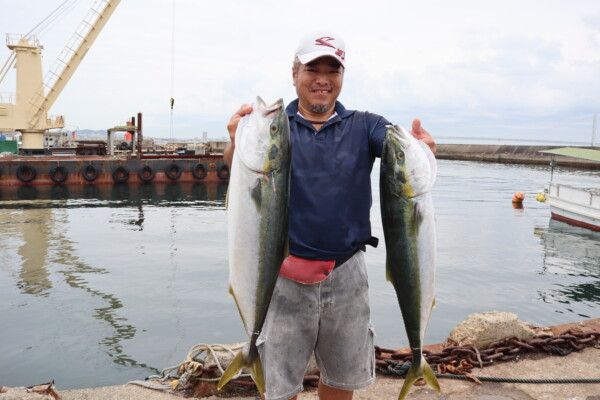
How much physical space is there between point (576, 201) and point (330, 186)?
20.5 metres

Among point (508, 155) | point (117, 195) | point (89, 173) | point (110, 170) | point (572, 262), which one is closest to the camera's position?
point (572, 262)

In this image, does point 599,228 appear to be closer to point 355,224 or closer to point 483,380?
point 483,380

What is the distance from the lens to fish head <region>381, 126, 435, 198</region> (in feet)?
8.44

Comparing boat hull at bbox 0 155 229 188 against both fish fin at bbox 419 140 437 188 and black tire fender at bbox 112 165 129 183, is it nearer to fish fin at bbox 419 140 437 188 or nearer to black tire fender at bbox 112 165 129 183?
black tire fender at bbox 112 165 129 183

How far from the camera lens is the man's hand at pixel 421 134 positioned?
2.71 m

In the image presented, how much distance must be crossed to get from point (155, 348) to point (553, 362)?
565 centimetres

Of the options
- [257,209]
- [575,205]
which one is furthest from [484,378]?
[575,205]

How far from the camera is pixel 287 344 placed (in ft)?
9.22

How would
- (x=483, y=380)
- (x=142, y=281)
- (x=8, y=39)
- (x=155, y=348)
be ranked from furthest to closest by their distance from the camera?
(x=8, y=39) < (x=142, y=281) < (x=155, y=348) < (x=483, y=380)

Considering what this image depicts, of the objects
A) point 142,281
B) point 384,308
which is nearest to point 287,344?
point 384,308

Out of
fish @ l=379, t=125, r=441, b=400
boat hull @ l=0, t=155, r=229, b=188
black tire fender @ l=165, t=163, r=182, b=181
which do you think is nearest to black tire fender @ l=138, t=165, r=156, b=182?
boat hull @ l=0, t=155, r=229, b=188

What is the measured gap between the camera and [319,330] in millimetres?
2867

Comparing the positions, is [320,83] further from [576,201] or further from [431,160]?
[576,201]

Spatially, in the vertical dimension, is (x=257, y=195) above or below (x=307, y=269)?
above
